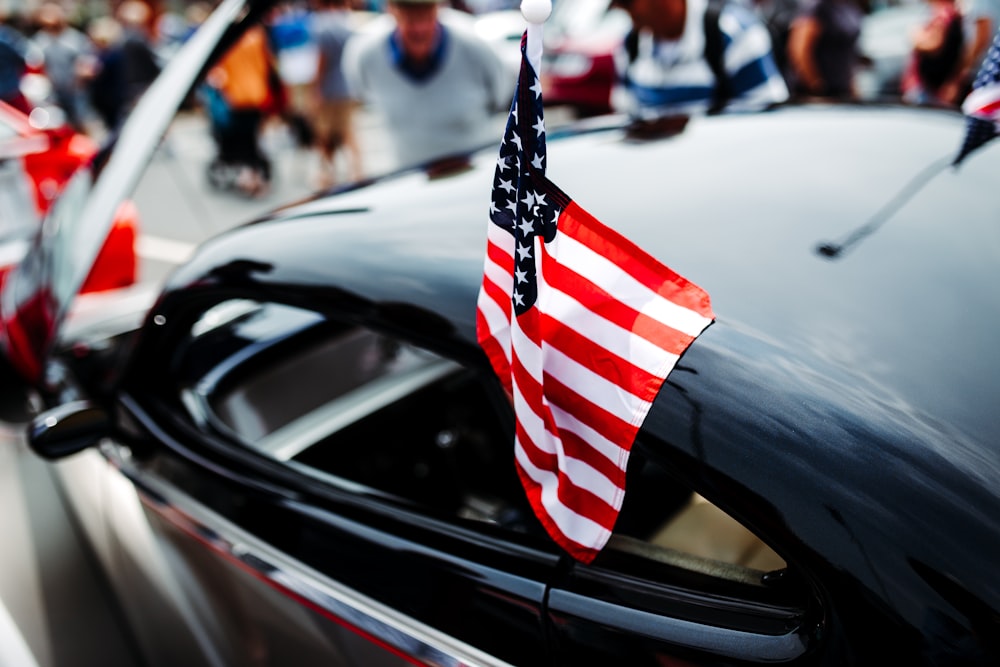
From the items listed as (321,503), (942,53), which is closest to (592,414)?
(321,503)

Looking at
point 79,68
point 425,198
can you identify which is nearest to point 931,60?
point 425,198

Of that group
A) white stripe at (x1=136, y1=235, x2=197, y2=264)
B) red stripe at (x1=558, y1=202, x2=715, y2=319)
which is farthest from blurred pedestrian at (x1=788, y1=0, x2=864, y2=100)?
red stripe at (x1=558, y1=202, x2=715, y2=319)

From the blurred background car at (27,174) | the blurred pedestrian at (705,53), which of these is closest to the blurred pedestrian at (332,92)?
the blurred background car at (27,174)

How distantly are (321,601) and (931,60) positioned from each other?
195 inches

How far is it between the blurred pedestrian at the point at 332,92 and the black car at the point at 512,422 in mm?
4849

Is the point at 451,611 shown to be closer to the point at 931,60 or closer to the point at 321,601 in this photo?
the point at 321,601

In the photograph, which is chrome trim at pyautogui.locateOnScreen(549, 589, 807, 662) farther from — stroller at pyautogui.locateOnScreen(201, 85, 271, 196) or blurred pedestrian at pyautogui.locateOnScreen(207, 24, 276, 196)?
stroller at pyautogui.locateOnScreen(201, 85, 271, 196)

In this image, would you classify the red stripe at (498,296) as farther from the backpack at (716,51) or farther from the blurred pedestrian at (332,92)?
the blurred pedestrian at (332,92)

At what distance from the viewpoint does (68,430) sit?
5.37 ft

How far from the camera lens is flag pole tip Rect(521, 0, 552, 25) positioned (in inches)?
35.0

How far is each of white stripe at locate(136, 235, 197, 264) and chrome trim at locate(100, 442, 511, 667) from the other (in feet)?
15.0

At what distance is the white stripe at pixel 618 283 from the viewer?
39.9 inches

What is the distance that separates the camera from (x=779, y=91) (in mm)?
3219

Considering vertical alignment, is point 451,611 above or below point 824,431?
below
